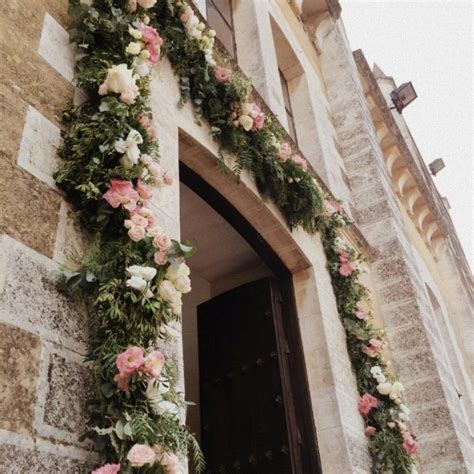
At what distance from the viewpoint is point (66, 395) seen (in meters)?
1.52

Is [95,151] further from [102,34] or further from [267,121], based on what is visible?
[267,121]

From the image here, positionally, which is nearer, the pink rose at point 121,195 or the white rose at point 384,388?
the pink rose at point 121,195

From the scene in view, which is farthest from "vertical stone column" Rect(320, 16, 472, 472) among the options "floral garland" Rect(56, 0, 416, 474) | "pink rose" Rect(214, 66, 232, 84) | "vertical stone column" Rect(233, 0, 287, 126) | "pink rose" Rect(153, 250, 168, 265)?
"pink rose" Rect(153, 250, 168, 265)

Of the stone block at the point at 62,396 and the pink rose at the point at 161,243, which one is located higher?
the pink rose at the point at 161,243

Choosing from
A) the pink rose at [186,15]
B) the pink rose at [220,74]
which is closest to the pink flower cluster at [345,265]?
the pink rose at [220,74]

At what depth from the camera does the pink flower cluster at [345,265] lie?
4.09m

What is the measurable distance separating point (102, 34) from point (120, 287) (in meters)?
1.18

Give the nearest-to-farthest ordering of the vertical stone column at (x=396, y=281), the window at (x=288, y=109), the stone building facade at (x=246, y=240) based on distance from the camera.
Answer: the stone building facade at (x=246, y=240), the vertical stone column at (x=396, y=281), the window at (x=288, y=109)

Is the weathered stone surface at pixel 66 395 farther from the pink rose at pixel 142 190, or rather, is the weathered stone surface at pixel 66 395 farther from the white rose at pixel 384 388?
the white rose at pixel 384 388

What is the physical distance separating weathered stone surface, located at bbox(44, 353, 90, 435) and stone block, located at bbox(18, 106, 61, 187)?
24.2 inches

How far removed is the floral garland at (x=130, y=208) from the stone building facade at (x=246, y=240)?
0.07 m

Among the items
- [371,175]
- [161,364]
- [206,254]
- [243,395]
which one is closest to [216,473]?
[243,395]

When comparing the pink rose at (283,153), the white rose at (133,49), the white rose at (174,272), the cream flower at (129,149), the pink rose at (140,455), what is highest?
the pink rose at (283,153)

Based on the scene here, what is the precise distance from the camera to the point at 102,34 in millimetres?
2293
